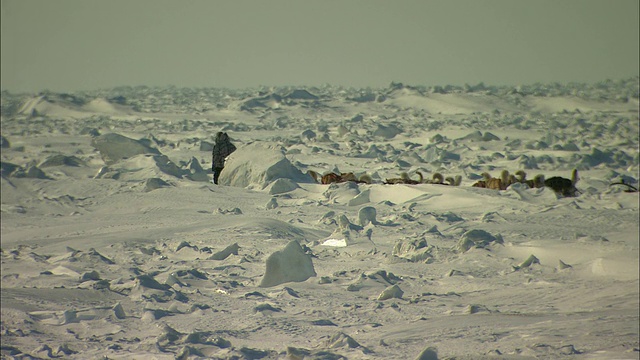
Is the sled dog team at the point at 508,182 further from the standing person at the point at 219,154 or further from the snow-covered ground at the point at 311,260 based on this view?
the standing person at the point at 219,154

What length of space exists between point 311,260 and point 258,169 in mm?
2565

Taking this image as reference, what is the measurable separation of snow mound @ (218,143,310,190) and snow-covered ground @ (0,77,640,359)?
0.02 metres

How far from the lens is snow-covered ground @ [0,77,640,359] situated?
2.74 m

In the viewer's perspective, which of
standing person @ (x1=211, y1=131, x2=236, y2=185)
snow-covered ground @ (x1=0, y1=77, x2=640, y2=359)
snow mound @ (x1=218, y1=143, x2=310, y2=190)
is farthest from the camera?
standing person @ (x1=211, y1=131, x2=236, y2=185)

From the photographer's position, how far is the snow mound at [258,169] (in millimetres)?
6113

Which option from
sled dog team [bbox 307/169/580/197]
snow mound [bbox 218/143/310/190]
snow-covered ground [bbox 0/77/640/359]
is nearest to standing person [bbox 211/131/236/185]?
snow-covered ground [bbox 0/77/640/359]

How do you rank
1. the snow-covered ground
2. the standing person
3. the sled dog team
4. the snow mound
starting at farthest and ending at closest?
the standing person → the snow mound → the sled dog team → the snow-covered ground

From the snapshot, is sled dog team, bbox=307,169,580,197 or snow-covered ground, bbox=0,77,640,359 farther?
sled dog team, bbox=307,169,580,197

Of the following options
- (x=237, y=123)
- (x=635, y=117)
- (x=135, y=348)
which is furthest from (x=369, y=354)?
(x=635, y=117)

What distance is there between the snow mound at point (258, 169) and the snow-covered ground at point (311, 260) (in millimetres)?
19

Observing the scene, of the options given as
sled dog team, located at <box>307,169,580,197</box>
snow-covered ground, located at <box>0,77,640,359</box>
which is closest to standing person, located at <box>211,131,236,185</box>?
snow-covered ground, located at <box>0,77,640,359</box>

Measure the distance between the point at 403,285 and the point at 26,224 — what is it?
280cm

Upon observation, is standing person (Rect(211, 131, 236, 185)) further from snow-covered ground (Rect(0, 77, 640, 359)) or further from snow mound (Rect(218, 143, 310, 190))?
snow mound (Rect(218, 143, 310, 190))

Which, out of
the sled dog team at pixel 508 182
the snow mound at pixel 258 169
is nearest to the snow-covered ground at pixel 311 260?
the snow mound at pixel 258 169
